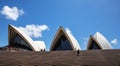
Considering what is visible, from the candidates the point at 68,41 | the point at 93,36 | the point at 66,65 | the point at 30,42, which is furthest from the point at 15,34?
the point at 66,65

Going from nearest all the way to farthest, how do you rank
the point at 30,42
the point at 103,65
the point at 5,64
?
the point at 103,65
the point at 5,64
the point at 30,42

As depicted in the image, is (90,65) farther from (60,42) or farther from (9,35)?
(9,35)

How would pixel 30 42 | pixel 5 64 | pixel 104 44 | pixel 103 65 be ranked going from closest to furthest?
pixel 103 65 < pixel 5 64 < pixel 30 42 < pixel 104 44

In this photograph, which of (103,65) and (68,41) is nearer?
(103,65)

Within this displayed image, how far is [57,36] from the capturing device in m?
28.2

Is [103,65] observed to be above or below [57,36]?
below

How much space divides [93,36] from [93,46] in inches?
68.0

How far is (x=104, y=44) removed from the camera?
2970 centimetres

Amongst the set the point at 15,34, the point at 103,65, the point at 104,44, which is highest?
the point at 15,34

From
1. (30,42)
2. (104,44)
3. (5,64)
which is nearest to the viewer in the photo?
(5,64)

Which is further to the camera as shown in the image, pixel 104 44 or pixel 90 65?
pixel 104 44

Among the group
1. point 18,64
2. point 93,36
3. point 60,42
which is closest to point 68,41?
point 60,42

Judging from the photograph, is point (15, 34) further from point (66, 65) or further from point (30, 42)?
point (66, 65)

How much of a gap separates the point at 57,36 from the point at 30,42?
4.33m
